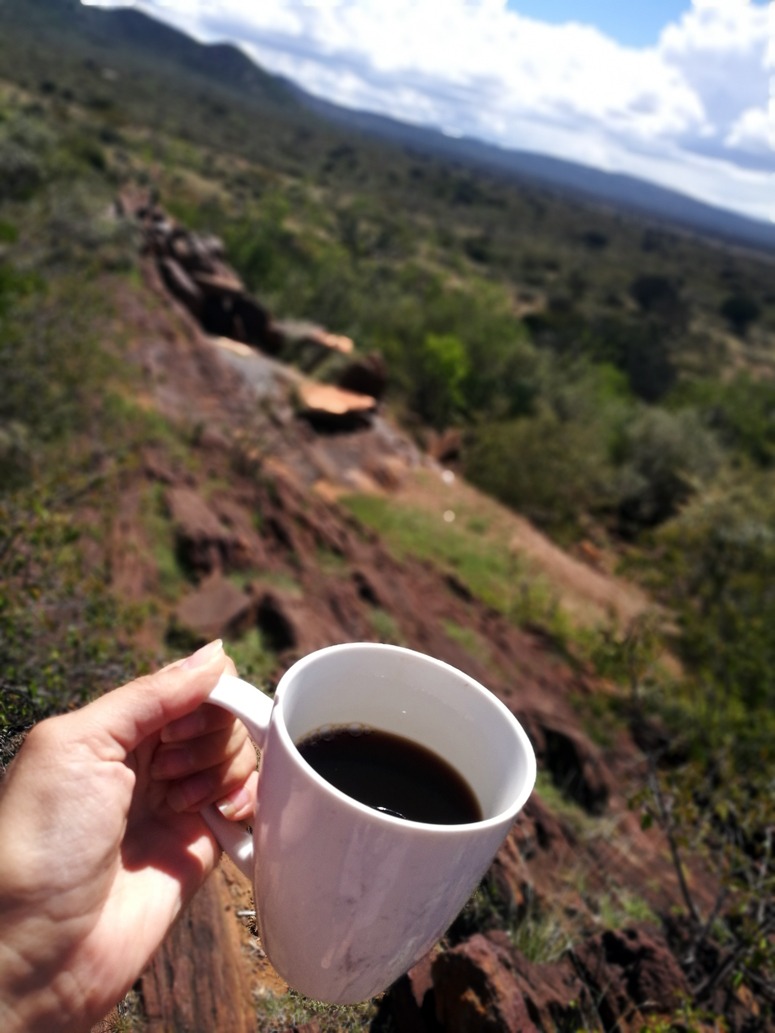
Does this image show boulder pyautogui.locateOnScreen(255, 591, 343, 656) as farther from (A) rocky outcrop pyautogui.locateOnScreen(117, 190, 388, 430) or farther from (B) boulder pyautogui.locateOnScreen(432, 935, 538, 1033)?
(A) rocky outcrop pyautogui.locateOnScreen(117, 190, 388, 430)

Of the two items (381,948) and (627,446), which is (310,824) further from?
(627,446)

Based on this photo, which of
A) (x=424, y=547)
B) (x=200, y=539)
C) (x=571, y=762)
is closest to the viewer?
(x=571, y=762)

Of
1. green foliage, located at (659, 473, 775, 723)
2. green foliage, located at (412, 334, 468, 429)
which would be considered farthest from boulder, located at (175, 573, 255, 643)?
green foliage, located at (412, 334, 468, 429)

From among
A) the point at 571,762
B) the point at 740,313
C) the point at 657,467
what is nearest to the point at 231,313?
the point at 657,467

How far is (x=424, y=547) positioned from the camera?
11.8 metres

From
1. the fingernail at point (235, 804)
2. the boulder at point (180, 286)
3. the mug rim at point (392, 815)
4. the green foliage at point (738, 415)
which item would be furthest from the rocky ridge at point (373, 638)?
the green foliage at point (738, 415)

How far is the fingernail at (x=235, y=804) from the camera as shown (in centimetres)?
114

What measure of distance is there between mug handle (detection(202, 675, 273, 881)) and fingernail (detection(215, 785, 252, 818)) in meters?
0.02

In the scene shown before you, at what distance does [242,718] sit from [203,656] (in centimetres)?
10

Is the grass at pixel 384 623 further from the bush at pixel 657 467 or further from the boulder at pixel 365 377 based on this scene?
the bush at pixel 657 467

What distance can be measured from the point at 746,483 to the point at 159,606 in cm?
1450

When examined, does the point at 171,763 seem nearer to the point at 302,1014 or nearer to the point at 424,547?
the point at 302,1014

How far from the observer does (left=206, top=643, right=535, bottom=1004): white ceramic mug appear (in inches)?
35.4

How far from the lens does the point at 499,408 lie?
21906mm
